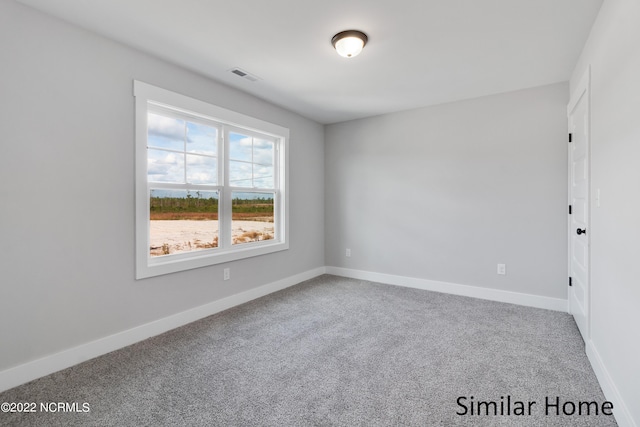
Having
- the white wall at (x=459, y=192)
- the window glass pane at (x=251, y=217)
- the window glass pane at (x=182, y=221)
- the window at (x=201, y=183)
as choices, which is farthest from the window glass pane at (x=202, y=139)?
the white wall at (x=459, y=192)

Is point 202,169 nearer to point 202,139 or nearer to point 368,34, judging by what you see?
point 202,139

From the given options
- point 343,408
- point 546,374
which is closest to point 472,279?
point 546,374

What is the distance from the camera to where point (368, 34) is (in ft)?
7.75

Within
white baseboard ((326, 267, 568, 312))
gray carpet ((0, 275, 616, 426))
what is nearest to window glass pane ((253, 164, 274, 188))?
gray carpet ((0, 275, 616, 426))

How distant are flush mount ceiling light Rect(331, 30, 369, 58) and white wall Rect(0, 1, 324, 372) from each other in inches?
63.4

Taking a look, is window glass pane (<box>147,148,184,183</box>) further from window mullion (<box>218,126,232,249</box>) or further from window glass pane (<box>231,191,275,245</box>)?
window glass pane (<box>231,191,275,245</box>)

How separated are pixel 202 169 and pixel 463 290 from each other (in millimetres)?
3536

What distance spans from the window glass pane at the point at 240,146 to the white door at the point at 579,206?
3.35 m

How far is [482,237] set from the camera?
3732 millimetres

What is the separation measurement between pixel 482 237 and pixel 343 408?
2889mm

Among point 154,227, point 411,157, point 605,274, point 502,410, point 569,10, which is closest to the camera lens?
point 502,410

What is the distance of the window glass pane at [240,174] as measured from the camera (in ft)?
11.7

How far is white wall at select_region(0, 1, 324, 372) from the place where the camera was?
6.46ft

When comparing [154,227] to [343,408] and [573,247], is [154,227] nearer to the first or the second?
[343,408]
